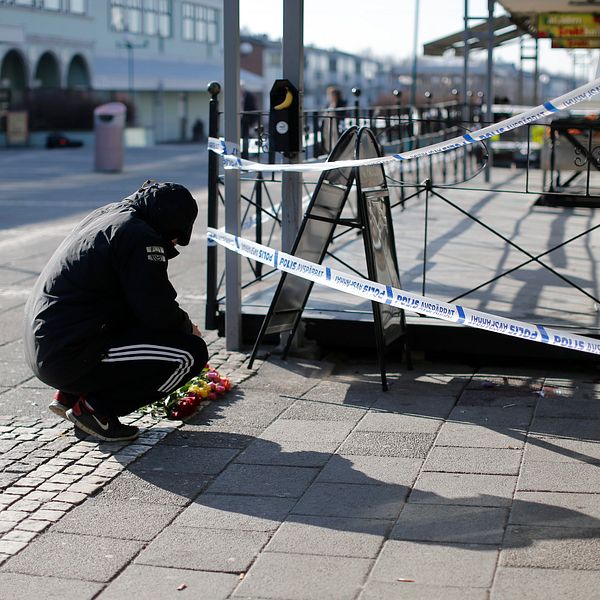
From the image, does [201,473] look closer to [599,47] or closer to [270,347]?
[270,347]

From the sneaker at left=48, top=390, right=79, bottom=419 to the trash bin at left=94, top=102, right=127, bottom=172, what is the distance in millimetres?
20425

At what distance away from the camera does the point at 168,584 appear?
154 inches

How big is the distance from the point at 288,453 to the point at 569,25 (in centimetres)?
1348

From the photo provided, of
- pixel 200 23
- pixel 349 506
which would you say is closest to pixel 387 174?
pixel 349 506

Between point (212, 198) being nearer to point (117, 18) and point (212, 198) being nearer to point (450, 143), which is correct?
point (450, 143)

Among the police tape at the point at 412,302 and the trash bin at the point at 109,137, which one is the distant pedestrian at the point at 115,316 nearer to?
the police tape at the point at 412,302

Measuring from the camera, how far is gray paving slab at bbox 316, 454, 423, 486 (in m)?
4.99

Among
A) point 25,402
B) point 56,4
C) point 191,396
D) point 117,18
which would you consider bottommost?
point 25,402

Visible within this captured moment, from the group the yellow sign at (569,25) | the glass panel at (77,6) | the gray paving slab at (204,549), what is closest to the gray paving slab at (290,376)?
the gray paving slab at (204,549)

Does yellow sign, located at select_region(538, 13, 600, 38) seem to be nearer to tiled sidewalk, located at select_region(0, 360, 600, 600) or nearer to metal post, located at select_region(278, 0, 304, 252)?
metal post, located at select_region(278, 0, 304, 252)

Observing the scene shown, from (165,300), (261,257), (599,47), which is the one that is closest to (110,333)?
(165,300)

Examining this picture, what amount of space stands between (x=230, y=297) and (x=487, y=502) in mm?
3244

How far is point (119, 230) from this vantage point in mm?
5348

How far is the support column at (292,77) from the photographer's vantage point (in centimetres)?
710
